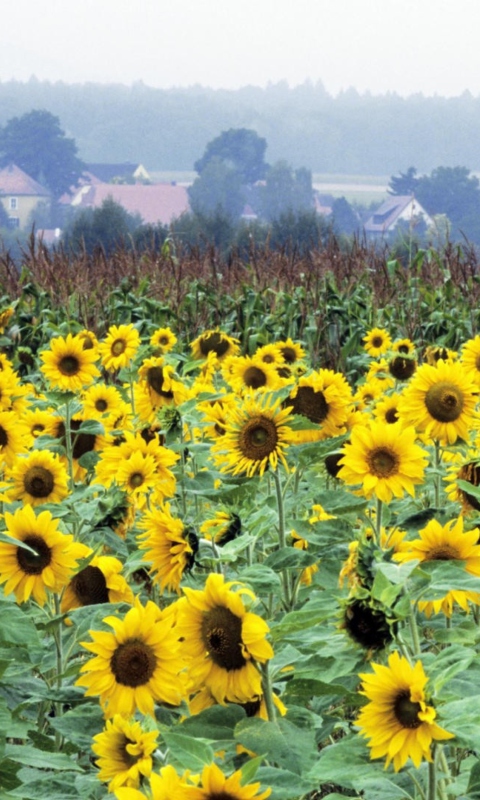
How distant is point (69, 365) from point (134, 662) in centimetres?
266

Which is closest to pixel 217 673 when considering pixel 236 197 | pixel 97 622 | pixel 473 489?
pixel 97 622

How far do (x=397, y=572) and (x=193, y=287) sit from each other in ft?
28.8

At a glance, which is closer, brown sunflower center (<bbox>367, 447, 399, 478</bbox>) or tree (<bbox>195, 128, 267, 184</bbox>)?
brown sunflower center (<bbox>367, 447, 399, 478</bbox>)

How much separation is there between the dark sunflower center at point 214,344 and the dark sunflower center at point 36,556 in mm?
3102

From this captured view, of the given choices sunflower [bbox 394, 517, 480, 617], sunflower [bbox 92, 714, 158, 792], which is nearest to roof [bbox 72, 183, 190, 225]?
sunflower [bbox 394, 517, 480, 617]

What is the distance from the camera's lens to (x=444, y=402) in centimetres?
289

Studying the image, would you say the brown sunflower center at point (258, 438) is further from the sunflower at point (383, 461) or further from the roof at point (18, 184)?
the roof at point (18, 184)

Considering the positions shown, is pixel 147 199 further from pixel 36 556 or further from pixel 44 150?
pixel 36 556

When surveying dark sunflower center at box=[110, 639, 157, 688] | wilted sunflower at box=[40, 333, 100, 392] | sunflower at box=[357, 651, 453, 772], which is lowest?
wilted sunflower at box=[40, 333, 100, 392]

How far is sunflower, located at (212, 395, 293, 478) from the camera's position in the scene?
249cm

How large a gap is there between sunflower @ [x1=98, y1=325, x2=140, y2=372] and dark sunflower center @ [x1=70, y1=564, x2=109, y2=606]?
255 cm

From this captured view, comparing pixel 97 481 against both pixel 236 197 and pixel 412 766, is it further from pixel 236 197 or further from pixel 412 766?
pixel 236 197

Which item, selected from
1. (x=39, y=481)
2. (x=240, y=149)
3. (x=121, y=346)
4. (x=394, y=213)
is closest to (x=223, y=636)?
(x=39, y=481)

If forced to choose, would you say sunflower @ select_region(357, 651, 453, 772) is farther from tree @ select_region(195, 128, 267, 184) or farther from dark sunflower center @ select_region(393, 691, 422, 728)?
tree @ select_region(195, 128, 267, 184)
